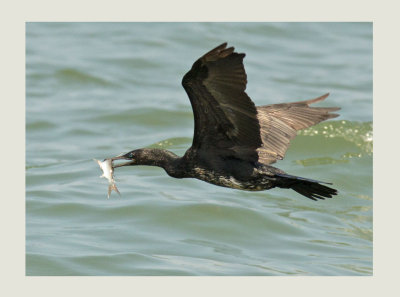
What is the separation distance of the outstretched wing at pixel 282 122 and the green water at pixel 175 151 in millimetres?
1720

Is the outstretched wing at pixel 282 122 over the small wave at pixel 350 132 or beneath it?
beneath

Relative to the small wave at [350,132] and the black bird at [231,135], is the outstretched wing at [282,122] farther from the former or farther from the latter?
the small wave at [350,132]

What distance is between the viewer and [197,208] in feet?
36.1

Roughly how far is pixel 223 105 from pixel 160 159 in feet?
3.99

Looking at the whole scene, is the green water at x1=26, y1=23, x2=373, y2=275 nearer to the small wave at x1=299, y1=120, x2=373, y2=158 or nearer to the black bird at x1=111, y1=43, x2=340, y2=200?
the small wave at x1=299, y1=120, x2=373, y2=158

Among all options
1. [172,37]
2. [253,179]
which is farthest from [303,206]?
[172,37]

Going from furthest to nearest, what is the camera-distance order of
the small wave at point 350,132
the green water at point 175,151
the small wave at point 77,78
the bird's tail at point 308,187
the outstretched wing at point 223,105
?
the small wave at point 77,78
the small wave at point 350,132
the green water at point 175,151
the bird's tail at point 308,187
the outstretched wing at point 223,105

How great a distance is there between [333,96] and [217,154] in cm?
849

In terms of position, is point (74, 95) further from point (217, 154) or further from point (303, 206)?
point (217, 154)

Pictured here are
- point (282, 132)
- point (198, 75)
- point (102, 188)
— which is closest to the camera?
point (198, 75)

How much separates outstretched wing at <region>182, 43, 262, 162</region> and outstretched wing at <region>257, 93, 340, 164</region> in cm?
75

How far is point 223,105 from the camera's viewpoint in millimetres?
6910

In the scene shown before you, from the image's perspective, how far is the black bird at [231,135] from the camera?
21.5ft

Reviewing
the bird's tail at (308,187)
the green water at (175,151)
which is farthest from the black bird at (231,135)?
the green water at (175,151)
